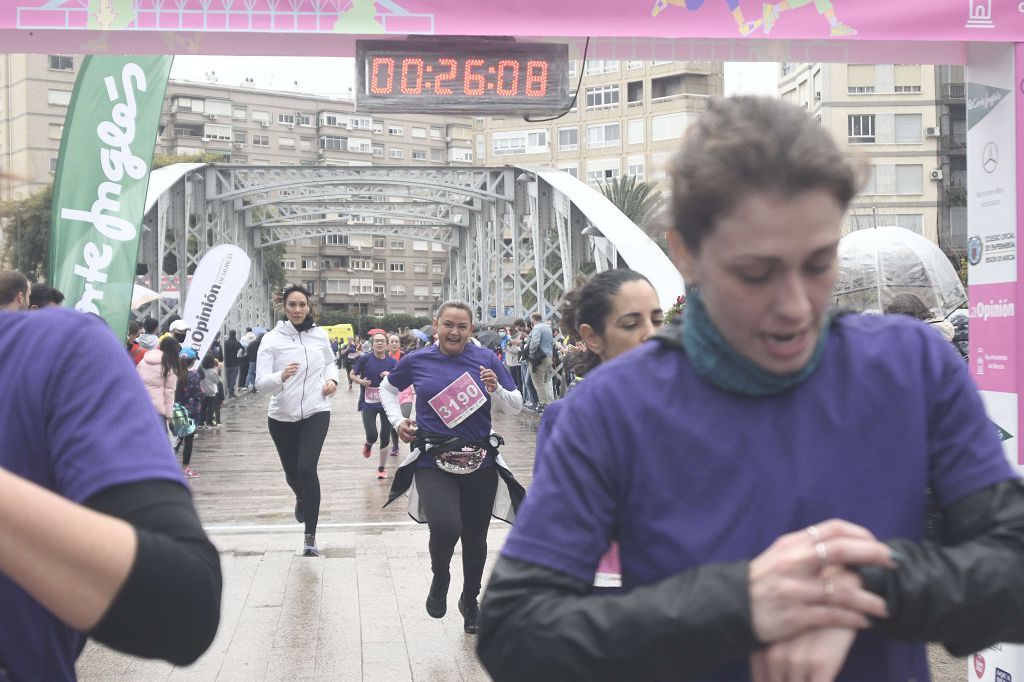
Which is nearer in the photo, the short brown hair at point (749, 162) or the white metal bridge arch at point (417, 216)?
the short brown hair at point (749, 162)

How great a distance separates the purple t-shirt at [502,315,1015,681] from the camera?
5.04 ft

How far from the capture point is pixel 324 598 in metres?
7.70

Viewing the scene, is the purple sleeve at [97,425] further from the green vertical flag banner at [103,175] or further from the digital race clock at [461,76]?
the green vertical flag banner at [103,175]

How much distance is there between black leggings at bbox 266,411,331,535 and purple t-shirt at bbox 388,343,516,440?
136 cm

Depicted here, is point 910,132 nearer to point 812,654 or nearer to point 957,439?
point 957,439

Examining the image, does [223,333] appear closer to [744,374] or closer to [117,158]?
[117,158]

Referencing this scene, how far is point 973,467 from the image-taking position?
1.57 meters

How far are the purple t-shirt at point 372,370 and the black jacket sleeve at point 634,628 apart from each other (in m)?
14.1

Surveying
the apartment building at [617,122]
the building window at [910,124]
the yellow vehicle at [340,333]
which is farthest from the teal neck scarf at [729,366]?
the apartment building at [617,122]

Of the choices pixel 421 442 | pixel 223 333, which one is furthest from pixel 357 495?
pixel 223 333

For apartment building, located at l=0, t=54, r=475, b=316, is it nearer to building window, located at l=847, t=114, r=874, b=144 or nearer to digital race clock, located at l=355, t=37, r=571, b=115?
building window, located at l=847, t=114, r=874, b=144

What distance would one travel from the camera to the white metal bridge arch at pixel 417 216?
2738cm

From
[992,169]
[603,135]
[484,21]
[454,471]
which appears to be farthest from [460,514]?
[603,135]

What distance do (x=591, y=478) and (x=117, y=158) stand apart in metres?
6.82
